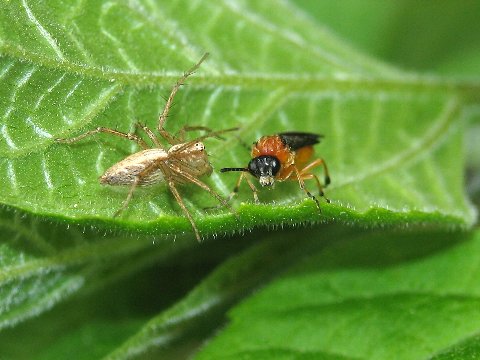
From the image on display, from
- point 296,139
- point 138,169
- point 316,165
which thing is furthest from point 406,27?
point 138,169

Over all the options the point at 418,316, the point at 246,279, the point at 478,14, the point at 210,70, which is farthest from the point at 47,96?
the point at 478,14

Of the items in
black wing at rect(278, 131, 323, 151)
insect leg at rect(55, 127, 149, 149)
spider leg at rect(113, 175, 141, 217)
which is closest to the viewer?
spider leg at rect(113, 175, 141, 217)

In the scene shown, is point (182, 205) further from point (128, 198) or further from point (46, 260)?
point (46, 260)

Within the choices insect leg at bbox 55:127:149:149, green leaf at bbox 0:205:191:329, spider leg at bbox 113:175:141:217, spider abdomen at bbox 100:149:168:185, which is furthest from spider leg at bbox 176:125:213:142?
green leaf at bbox 0:205:191:329

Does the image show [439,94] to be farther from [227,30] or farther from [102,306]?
[102,306]


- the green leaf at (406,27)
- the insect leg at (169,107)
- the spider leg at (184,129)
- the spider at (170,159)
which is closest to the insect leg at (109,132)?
the spider at (170,159)

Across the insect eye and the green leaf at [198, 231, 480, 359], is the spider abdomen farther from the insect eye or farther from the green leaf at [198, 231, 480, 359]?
the green leaf at [198, 231, 480, 359]
